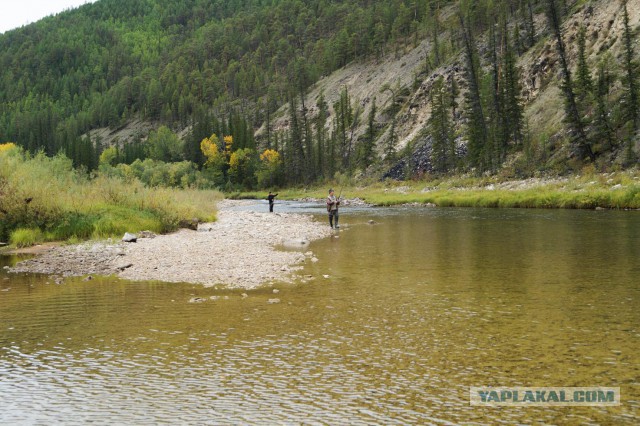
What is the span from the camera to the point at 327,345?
30.4ft

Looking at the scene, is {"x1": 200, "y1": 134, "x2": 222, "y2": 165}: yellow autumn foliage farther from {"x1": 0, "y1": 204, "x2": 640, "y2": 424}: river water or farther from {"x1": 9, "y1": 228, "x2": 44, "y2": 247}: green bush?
{"x1": 0, "y1": 204, "x2": 640, "y2": 424}: river water

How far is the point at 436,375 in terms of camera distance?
7695 millimetres

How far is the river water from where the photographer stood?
675 centimetres

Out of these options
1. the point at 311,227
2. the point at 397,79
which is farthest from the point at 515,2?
the point at 311,227

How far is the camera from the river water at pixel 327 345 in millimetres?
6750

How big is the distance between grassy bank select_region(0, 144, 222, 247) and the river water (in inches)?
390

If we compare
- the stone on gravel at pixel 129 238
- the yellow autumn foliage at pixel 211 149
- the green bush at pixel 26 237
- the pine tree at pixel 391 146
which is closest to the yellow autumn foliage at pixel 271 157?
the yellow autumn foliage at pixel 211 149

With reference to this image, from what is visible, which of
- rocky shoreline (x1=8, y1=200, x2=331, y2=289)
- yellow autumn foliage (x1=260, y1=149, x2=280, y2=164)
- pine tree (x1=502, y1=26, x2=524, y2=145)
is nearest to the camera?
rocky shoreline (x1=8, y1=200, x2=331, y2=289)

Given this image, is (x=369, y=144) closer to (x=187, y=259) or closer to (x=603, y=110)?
(x=603, y=110)

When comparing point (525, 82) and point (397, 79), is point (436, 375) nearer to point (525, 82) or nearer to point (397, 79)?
point (525, 82)

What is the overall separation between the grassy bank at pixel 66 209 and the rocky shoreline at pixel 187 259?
271 cm

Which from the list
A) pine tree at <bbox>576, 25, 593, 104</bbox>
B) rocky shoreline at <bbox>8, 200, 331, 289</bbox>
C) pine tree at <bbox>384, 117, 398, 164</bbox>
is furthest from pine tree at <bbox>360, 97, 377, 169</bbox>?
rocky shoreline at <bbox>8, 200, 331, 289</bbox>

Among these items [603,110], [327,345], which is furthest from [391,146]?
[327,345]

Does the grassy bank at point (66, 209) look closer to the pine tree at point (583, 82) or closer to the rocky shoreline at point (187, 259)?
the rocky shoreline at point (187, 259)
